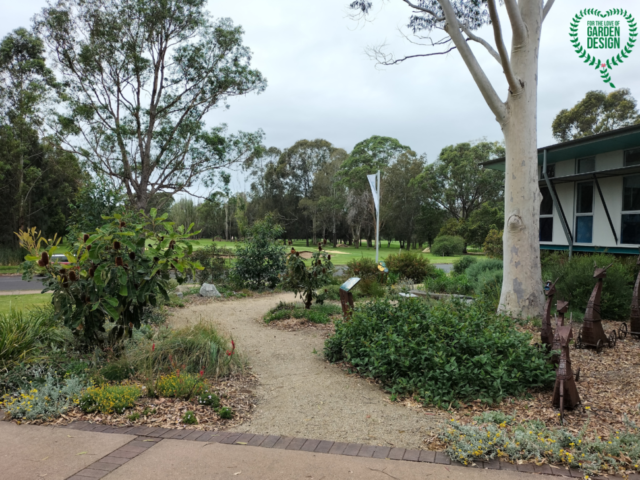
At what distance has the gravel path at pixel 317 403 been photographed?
367 cm

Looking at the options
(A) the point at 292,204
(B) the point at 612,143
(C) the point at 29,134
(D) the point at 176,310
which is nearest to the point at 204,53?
(C) the point at 29,134

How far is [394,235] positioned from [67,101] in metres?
40.7

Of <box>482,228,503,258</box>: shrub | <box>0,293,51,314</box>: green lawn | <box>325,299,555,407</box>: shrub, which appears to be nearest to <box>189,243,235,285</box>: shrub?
<box>0,293,51,314</box>: green lawn

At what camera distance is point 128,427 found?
12.3 feet

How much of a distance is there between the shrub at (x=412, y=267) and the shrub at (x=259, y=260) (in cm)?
416

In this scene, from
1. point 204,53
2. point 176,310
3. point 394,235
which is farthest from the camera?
point 394,235

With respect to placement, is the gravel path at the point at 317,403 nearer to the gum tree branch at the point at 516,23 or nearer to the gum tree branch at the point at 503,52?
the gum tree branch at the point at 503,52

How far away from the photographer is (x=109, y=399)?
4.07 meters

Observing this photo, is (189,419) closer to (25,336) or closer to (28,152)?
(25,336)

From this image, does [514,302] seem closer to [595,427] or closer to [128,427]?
[595,427]

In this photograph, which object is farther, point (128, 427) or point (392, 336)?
point (392, 336)

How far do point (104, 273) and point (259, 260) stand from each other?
27.5 feet

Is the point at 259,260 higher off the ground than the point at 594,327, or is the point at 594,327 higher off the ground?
the point at 259,260

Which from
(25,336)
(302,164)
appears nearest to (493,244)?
(25,336)
